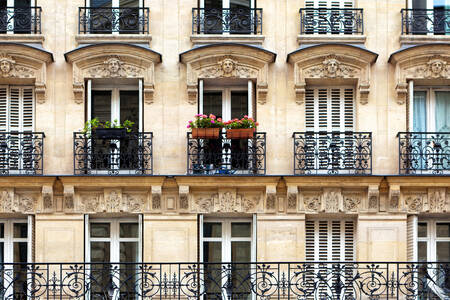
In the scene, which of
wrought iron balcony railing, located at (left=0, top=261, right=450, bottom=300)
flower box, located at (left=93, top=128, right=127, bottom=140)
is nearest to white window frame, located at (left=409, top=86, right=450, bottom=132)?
wrought iron balcony railing, located at (left=0, top=261, right=450, bottom=300)

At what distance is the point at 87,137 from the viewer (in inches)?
738

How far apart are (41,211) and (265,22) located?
5886mm

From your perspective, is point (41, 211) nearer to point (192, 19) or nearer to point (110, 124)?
point (110, 124)

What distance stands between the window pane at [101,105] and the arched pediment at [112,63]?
422mm

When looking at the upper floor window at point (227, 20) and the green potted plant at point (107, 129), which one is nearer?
the green potted plant at point (107, 129)

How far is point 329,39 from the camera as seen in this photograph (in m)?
19.3

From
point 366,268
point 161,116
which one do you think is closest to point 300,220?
point 366,268

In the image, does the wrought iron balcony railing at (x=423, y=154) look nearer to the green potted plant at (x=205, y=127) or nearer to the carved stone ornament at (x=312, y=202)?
the carved stone ornament at (x=312, y=202)

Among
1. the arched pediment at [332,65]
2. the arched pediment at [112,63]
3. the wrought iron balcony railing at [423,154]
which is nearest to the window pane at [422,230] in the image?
the wrought iron balcony railing at [423,154]

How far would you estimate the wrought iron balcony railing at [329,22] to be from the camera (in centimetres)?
1942

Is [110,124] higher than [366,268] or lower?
higher

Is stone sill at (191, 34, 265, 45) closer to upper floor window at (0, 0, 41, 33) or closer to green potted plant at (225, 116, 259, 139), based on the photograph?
green potted plant at (225, 116, 259, 139)

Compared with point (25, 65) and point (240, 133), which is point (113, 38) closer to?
point (25, 65)

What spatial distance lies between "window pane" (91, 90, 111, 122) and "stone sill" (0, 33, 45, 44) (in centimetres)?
151
